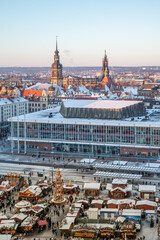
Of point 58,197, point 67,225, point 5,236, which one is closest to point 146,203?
point 67,225

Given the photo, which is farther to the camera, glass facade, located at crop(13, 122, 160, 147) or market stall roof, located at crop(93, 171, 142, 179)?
glass facade, located at crop(13, 122, 160, 147)

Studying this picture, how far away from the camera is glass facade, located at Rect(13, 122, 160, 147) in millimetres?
95062

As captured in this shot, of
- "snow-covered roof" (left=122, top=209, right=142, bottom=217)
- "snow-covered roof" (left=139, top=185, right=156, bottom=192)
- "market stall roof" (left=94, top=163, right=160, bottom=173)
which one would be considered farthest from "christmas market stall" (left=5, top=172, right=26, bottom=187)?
"snow-covered roof" (left=122, top=209, right=142, bottom=217)

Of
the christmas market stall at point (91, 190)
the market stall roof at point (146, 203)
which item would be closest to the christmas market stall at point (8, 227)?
the christmas market stall at point (91, 190)

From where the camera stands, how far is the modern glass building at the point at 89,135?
9506 centimetres

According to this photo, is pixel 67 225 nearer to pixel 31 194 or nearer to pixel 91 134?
pixel 31 194

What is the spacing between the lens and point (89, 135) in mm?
99625

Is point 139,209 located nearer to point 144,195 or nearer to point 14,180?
point 144,195

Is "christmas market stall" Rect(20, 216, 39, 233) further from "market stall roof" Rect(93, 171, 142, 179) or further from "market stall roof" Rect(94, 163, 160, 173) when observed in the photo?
"market stall roof" Rect(94, 163, 160, 173)

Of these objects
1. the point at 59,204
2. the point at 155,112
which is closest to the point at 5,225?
the point at 59,204

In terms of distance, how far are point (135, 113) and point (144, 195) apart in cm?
4553

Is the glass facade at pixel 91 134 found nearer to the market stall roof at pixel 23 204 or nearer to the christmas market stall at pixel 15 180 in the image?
the christmas market stall at pixel 15 180

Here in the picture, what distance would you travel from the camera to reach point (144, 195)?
212 feet

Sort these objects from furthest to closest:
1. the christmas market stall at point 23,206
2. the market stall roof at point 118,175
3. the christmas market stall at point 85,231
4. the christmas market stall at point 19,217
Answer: the market stall roof at point 118,175 → the christmas market stall at point 23,206 → the christmas market stall at point 19,217 → the christmas market stall at point 85,231
